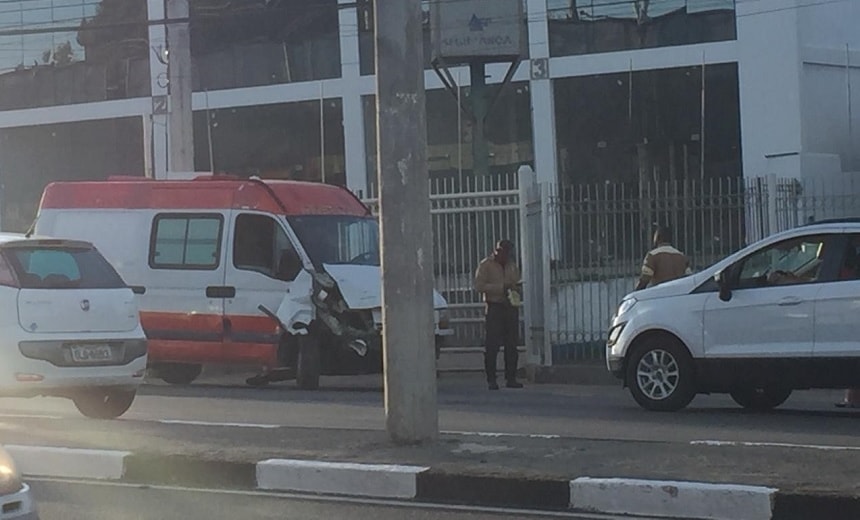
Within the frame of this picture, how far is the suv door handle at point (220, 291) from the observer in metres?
16.8

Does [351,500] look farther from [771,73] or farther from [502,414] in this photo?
[771,73]

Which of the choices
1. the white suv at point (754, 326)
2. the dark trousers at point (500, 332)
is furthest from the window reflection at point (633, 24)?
the white suv at point (754, 326)

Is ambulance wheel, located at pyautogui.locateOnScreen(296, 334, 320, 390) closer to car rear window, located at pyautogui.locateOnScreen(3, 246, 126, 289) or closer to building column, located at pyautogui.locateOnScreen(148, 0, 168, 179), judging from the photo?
car rear window, located at pyautogui.locateOnScreen(3, 246, 126, 289)

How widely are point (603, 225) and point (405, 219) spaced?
309 inches

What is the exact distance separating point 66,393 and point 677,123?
959 inches

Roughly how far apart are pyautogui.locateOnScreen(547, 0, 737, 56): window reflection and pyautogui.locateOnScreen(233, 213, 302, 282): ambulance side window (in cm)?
1977

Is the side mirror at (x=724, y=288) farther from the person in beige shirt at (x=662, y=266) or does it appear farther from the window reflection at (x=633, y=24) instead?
the window reflection at (x=633, y=24)

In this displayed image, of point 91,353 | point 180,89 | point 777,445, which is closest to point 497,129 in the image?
point 180,89

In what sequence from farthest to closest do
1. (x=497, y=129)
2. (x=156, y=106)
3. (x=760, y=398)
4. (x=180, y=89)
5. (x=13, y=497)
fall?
(x=156, y=106) < (x=497, y=129) < (x=180, y=89) < (x=760, y=398) < (x=13, y=497)

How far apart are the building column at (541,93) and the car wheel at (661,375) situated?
2277 centimetres

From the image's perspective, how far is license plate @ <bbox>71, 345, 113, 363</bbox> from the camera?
12.4 m

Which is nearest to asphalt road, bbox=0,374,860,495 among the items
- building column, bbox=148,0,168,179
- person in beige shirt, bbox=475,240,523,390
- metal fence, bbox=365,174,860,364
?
person in beige shirt, bbox=475,240,523,390

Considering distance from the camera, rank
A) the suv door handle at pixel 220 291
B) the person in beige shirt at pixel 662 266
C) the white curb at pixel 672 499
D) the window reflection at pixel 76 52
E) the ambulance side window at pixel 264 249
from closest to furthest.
→ the white curb at pixel 672 499, the person in beige shirt at pixel 662 266, the ambulance side window at pixel 264 249, the suv door handle at pixel 220 291, the window reflection at pixel 76 52

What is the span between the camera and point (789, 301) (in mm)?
12422
